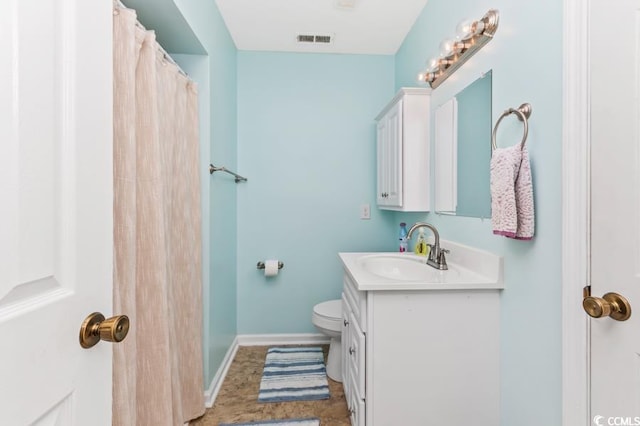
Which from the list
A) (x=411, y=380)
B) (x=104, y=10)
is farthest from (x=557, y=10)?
(x=411, y=380)

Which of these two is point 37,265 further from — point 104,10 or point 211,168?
point 211,168

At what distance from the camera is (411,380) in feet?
3.97

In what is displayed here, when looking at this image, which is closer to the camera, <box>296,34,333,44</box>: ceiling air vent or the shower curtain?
the shower curtain

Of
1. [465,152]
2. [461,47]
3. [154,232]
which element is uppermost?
[461,47]

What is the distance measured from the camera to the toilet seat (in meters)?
1.92

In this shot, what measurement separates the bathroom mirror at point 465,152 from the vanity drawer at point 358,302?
629 millimetres

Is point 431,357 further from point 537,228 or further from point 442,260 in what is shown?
point 537,228

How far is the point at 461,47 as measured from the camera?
1455mm

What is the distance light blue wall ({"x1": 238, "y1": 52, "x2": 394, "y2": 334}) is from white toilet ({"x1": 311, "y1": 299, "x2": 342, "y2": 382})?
1.73 feet

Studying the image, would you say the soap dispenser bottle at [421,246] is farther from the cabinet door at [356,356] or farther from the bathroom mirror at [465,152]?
the cabinet door at [356,356]

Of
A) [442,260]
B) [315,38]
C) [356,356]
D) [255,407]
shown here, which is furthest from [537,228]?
[315,38]

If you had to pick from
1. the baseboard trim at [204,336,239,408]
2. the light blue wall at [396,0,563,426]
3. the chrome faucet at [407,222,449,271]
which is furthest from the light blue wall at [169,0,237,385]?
the light blue wall at [396,0,563,426]

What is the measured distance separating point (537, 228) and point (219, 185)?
1.69 m

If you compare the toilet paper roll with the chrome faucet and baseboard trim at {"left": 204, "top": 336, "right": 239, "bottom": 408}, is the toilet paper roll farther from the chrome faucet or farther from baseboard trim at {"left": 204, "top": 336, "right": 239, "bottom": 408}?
the chrome faucet
